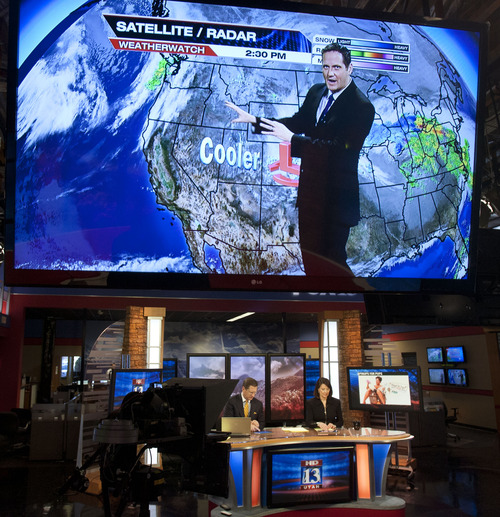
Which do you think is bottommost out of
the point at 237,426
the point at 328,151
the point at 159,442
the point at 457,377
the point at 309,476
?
the point at 309,476

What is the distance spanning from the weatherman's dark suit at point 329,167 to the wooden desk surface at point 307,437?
6.82 feet

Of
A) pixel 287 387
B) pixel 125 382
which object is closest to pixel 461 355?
A: pixel 287 387

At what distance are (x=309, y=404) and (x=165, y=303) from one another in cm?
556

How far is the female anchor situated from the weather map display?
10.6 feet

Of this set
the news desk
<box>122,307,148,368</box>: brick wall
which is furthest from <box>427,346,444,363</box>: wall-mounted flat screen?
the news desk

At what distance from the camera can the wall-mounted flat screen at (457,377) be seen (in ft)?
44.2

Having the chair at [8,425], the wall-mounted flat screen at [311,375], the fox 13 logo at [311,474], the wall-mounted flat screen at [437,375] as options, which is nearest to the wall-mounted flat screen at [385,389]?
the fox 13 logo at [311,474]

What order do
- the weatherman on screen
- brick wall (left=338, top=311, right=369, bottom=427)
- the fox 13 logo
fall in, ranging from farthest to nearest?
brick wall (left=338, top=311, right=369, bottom=427) < the fox 13 logo < the weatherman on screen

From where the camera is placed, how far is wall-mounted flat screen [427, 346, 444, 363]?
47.7 feet

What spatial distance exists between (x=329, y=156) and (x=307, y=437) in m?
2.74

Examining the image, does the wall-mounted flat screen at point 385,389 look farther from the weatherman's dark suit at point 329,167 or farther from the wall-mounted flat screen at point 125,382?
the weatherman's dark suit at point 329,167

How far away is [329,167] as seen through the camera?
3.33m

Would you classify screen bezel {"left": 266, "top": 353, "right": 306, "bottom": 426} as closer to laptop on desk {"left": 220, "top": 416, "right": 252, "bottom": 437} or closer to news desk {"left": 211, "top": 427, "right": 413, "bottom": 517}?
news desk {"left": 211, "top": 427, "right": 413, "bottom": 517}

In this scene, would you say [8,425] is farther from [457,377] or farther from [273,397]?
[457,377]
